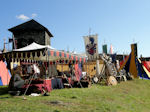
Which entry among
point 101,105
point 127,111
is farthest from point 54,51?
point 127,111

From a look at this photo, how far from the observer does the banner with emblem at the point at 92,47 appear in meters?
11.9

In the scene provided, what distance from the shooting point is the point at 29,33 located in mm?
28875

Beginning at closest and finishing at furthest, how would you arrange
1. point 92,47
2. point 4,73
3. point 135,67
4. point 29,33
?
point 92,47 → point 4,73 → point 135,67 → point 29,33

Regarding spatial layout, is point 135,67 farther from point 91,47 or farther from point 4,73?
point 4,73

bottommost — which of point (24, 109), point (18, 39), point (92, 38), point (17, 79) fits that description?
point (24, 109)

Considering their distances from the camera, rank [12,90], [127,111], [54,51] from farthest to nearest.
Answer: [54,51] < [12,90] < [127,111]

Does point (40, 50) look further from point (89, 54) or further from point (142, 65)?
point (142, 65)

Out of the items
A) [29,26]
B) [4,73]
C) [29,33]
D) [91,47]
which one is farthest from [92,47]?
[29,26]

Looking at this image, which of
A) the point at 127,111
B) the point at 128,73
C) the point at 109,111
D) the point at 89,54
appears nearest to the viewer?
the point at 109,111

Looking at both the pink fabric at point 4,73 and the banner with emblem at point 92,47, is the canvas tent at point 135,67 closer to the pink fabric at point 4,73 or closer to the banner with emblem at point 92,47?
the banner with emblem at point 92,47

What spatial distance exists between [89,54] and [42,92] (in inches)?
211

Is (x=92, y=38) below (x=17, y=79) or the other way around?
the other way around

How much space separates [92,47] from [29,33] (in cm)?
1963

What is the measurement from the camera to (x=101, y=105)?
5988 millimetres
